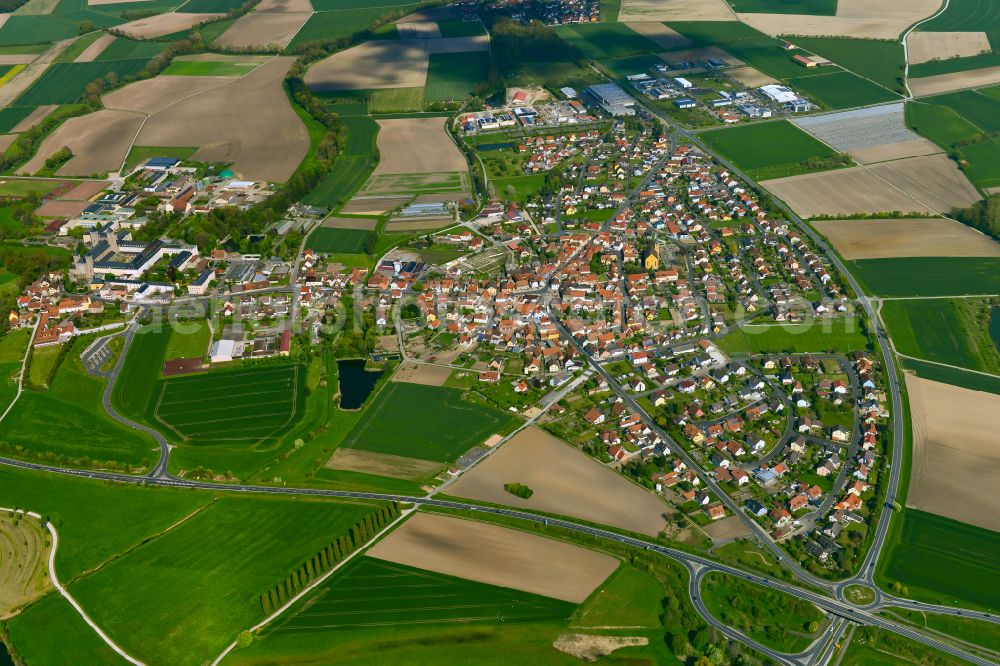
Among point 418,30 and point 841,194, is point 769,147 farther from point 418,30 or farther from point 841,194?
point 418,30

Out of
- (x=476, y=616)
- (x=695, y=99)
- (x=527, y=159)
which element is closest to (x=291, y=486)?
(x=476, y=616)

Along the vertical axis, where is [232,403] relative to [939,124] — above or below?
below

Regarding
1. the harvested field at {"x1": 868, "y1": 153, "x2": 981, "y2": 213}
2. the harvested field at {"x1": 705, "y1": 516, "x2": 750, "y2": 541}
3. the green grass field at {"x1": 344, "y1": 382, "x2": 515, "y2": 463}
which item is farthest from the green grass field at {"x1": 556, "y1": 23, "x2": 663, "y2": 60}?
the harvested field at {"x1": 705, "y1": 516, "x2": 750, "y2": 541}

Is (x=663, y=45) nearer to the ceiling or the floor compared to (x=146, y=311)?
nearer to the ceiling

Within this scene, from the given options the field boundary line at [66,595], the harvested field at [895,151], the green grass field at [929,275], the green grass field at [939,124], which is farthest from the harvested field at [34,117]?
the green grass field at [939,124]

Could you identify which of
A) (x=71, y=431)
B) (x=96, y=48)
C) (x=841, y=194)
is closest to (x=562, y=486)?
(x=71, y=431)

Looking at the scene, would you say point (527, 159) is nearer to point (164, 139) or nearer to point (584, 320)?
point (584, 320)
